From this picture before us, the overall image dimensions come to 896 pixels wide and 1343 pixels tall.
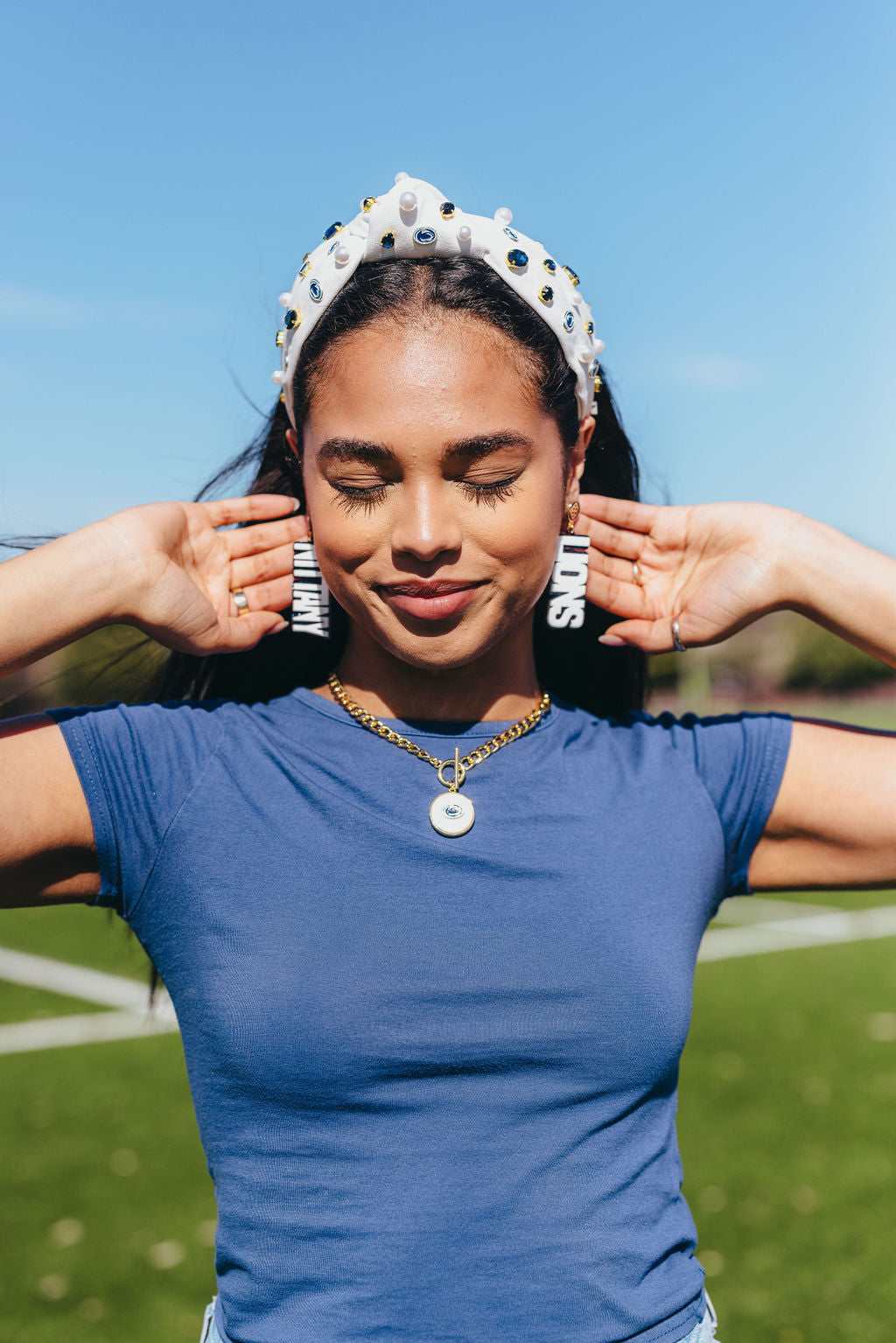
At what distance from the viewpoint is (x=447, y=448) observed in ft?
6.93

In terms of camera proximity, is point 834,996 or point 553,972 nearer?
point 553,972

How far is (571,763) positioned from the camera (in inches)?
91.7

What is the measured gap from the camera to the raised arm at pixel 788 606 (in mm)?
2424

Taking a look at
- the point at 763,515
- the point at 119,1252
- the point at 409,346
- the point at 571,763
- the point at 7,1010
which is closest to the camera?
the point at 409,346

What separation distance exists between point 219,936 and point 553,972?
0.53 meters

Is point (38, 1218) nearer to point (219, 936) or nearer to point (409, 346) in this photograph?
point (219, 936)

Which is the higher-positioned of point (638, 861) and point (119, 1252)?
point (638, 861)

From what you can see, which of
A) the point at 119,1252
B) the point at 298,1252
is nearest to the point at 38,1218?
the point at 119,1252

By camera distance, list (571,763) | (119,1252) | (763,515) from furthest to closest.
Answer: (119,1252) < (763,515) < (571,763)

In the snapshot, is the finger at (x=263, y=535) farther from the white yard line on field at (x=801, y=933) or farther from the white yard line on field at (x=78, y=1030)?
the white yard line on field at (x=801, y=933)

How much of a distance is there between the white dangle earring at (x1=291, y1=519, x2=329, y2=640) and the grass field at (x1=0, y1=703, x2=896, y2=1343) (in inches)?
67.8

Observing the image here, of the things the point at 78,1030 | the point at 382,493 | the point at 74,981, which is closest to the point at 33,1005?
the point at 74,981

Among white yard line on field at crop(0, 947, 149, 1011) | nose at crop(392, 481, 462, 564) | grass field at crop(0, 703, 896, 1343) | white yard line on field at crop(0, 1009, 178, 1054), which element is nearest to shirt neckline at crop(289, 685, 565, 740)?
nose at crop(392, 481, 462, 564)

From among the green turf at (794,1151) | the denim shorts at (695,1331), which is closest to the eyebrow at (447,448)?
the denim shorts at (695,1331)
